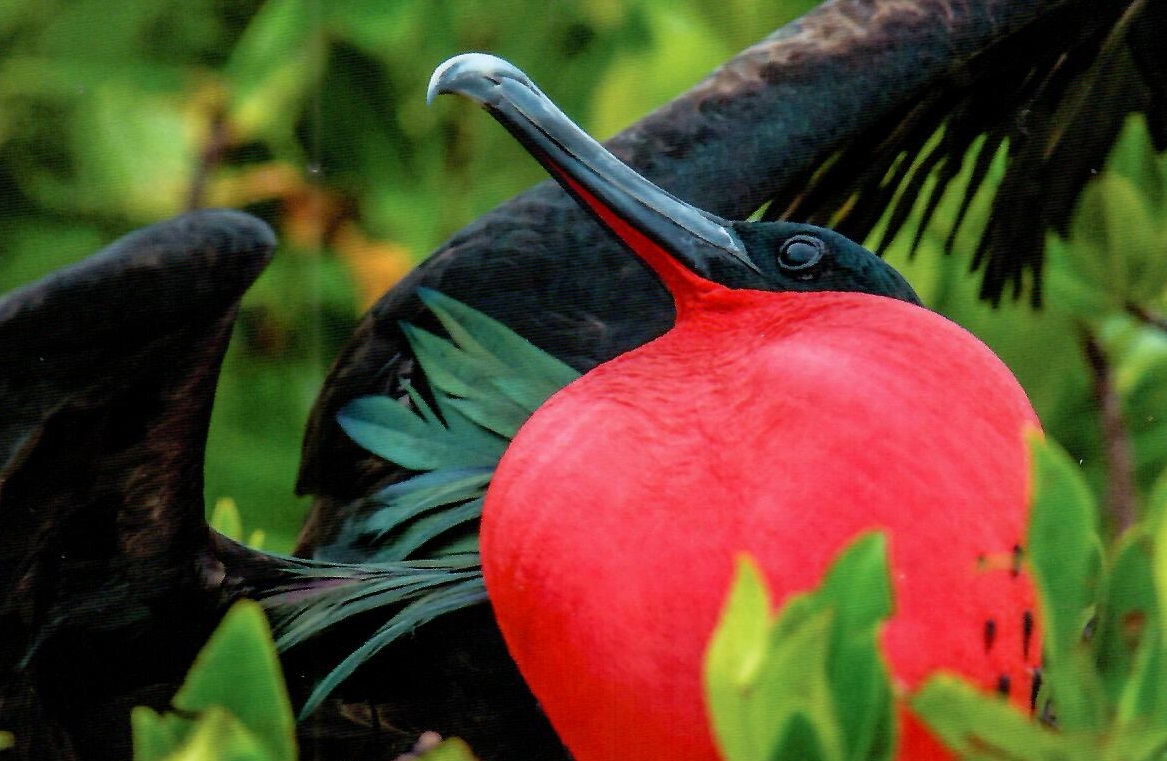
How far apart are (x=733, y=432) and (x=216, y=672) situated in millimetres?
249

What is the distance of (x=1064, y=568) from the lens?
301 millimetres

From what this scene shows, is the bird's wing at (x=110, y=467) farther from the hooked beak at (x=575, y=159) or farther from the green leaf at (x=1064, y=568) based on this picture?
the green leaf at (x=1064, y=568)

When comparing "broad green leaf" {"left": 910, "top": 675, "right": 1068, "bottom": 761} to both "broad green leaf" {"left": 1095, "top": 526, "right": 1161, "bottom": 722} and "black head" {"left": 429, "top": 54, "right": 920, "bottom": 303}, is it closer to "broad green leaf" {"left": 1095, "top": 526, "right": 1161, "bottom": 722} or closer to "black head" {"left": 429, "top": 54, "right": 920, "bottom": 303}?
"broad green leaf" {"left": 1095, "top": 526, "right": 1161, "bottom": 722}

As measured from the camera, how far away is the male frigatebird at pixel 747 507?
1.53 feet

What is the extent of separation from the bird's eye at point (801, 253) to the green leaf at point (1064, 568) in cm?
34

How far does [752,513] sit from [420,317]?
0.46 m

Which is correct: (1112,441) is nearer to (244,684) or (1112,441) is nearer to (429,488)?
(429,488)

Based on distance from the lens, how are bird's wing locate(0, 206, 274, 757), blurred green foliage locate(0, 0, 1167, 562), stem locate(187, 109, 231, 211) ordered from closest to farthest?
bird's wing locate(0, 206, 274, 757) < blurred green foliage locate(0, 0, 1167, 562) < stem locate(187, 109, 231, 211)

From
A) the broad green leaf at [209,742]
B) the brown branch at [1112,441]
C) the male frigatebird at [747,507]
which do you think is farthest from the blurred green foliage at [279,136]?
the broad green leaf at [209,742]

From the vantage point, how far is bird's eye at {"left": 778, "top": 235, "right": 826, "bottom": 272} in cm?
64

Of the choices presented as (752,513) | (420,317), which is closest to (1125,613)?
(752,513)

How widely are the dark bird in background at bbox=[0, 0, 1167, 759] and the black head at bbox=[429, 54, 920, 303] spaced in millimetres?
119

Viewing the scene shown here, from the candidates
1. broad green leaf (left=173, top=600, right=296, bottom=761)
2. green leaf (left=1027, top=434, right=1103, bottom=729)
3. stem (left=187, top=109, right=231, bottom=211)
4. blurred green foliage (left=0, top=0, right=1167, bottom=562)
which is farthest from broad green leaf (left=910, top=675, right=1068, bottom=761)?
stem (left=187, top=109, right=231, bottom=211)

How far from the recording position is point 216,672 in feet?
1.01
